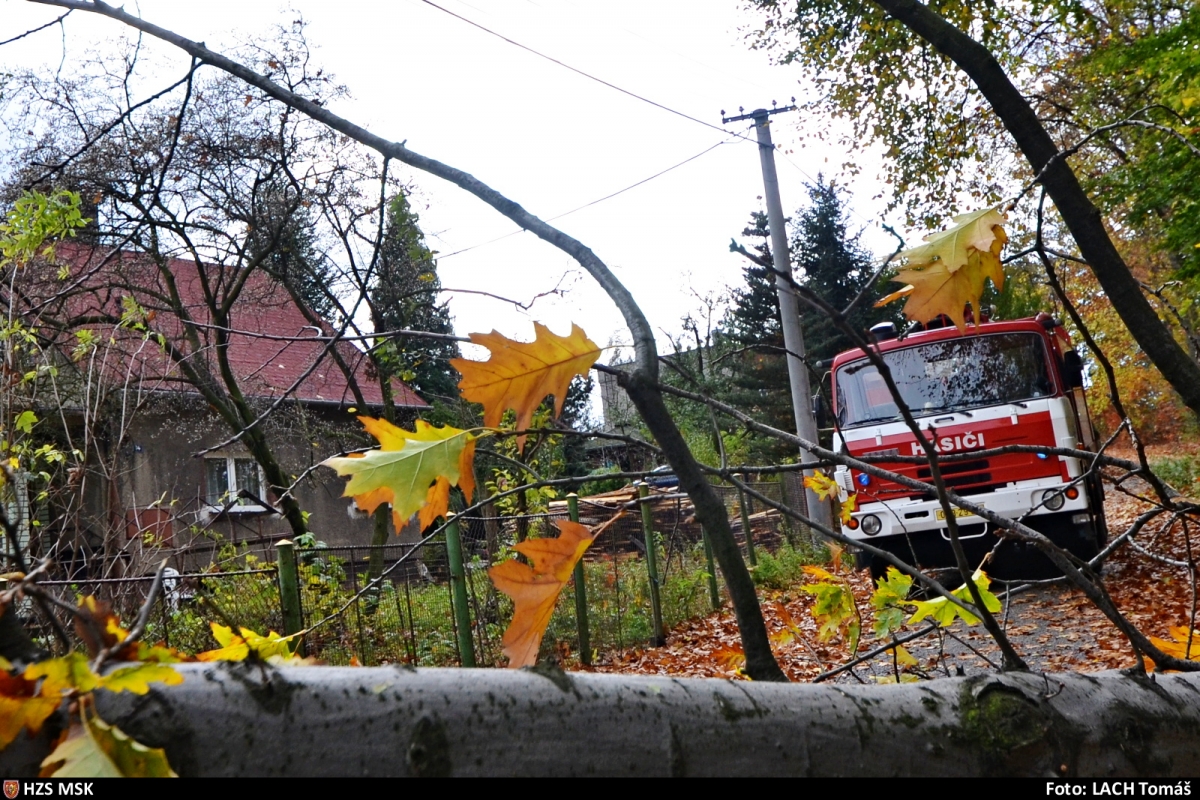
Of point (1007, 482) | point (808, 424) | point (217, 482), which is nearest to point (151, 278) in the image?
point (217, 482)

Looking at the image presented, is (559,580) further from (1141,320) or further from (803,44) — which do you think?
(803,44)

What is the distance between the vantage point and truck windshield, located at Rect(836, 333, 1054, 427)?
852 centimetres

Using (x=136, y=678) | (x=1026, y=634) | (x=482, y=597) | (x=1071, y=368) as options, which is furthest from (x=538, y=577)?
(x=1071, y=368)

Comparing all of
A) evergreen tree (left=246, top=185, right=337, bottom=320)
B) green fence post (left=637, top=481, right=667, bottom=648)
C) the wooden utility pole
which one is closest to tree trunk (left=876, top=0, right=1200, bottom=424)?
green fence post (left=637, top=481, right=667, bottom=648)

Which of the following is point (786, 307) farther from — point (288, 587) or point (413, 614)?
point (288, 587)

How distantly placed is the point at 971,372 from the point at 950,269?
25.7 feet

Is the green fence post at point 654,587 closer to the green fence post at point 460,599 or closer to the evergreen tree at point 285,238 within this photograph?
the green fence post at point 460,599

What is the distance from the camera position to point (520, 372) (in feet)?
3.93

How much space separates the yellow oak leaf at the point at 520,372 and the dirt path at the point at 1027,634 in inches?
164

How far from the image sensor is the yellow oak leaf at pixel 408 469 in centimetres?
116

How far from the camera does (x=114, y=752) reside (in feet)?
2.09

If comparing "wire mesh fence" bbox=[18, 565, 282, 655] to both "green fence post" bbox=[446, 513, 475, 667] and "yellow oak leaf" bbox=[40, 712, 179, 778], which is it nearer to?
"green fence post" bbox=[446, 513, 475, 667]

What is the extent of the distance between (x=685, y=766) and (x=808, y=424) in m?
12.6

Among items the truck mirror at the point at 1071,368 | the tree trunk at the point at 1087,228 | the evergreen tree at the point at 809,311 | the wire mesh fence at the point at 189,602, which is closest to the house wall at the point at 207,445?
the wire mesh fence at the point at 189,602
